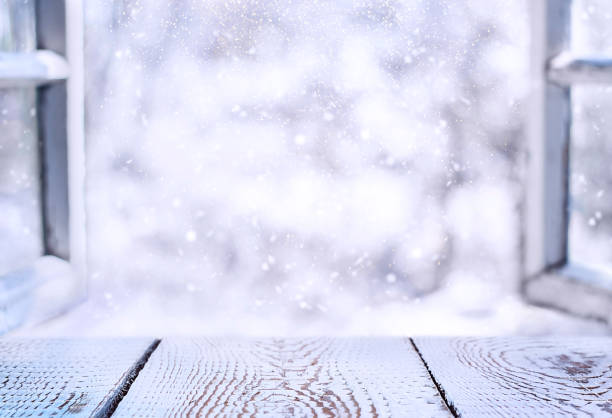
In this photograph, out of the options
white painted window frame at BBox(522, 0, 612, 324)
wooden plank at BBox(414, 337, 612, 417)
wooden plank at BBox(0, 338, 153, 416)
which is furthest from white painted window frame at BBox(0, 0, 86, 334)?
white painted window frame at BBox(522, 0, 612, 324)

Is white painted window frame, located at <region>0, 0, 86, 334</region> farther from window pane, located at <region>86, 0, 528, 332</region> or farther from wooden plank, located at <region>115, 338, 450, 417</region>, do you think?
wooden plank, located at <region>115, 338, 450, 417</region>

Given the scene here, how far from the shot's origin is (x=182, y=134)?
122 centimetres

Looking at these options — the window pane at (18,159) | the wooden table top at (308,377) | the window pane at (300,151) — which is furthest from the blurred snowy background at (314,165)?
the wooden table top at (308,377)

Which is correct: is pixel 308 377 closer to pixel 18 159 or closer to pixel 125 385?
pixel 125 385

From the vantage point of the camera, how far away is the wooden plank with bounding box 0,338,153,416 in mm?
529

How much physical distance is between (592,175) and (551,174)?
0.34 feet

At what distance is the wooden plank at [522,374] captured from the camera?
531mm

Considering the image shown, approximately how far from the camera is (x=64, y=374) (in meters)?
0.61

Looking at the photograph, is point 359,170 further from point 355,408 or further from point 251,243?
point 355,408

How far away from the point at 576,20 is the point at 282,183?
751 millimetres

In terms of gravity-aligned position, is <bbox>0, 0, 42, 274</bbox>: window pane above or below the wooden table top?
above

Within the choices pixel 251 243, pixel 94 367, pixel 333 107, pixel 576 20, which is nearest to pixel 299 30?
pixel 333 107

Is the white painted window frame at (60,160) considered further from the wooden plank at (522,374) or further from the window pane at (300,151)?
the wooden plank at (522,374)

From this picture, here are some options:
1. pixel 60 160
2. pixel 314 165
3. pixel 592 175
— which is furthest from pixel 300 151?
pixel 592 175
